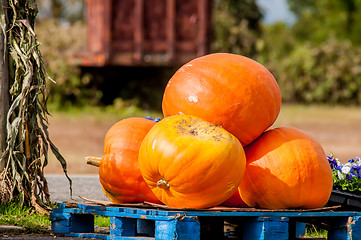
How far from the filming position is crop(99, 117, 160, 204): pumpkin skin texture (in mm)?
4594

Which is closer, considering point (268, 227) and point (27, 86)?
point (268, 227)

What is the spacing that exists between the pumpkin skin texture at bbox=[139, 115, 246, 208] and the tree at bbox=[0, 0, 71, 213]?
1.28 metres

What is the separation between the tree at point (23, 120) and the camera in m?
5.21

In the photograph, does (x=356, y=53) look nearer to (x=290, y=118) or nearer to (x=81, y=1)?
(x=290, y=118)

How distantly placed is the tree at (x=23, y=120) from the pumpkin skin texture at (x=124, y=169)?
2.28ft

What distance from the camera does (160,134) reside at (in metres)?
4.24

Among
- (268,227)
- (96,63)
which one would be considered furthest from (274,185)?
(96,63)

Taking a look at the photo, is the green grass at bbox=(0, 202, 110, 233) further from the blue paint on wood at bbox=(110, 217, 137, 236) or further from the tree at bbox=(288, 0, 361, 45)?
the tree at bbox=(288, 0, 361, 45)

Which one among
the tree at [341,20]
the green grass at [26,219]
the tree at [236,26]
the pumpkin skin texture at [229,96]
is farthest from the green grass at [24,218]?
the tree at [341,20]

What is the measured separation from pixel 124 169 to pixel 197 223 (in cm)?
76

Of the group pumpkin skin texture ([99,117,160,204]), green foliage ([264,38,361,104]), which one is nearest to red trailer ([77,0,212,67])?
green foliage ([264,38,361,104])

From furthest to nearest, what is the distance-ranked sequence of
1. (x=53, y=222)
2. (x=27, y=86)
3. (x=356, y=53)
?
1. (x=356, y=53)
2. (x=27, y=86)
3. (x=53, y=222)

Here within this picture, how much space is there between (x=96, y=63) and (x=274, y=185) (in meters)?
12.0

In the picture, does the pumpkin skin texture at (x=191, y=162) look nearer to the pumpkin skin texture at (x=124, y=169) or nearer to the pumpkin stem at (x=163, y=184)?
the pumpkin stem at (x=163, y=184)
